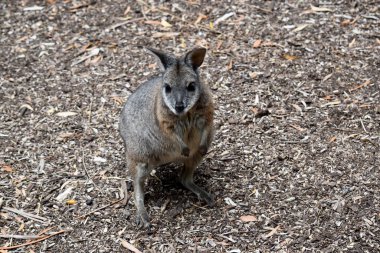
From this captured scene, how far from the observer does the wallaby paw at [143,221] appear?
16.7ft

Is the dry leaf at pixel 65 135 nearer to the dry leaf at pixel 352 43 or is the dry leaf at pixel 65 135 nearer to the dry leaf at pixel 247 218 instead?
the dry leaf at pixel 247 218

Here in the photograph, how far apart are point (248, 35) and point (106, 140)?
2088 millimetres

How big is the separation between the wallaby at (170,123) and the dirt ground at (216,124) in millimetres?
289

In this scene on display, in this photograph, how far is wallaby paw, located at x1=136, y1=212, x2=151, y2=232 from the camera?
509 centimetres

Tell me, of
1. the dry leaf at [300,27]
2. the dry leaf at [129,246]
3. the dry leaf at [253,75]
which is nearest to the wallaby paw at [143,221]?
the dry leaf at [129,246]

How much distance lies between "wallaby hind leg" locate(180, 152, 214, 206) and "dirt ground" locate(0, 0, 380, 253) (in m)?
0.07

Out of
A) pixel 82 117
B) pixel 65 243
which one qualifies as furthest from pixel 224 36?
pixel 65 243

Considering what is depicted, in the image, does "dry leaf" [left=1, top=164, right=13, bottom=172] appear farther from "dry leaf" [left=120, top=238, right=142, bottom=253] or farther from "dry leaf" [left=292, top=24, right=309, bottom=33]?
"dry leaf" [left=292, top=24, right=309, bottom=33]

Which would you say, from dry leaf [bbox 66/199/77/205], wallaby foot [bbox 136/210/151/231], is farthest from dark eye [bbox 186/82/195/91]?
dry leaf [bbox 66/199/77/205]

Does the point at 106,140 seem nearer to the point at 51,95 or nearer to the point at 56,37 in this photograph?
the point at 51,95

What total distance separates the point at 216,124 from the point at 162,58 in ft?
4.23

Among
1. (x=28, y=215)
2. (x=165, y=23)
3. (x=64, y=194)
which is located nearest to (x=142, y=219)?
(x=64, y=194)

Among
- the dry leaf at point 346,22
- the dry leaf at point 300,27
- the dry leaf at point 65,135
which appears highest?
the dry leaf at point 346,22

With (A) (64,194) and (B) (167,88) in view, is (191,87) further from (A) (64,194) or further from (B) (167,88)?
(A) (64,194)
